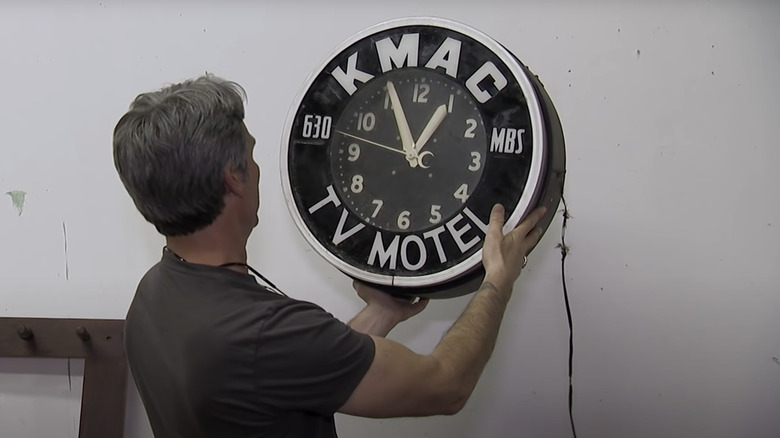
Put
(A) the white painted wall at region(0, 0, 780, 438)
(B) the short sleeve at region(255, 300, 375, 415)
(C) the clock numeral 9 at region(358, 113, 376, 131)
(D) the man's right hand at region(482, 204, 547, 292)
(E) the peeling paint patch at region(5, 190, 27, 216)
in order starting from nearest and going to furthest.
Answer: (B) the short sleeve at region(255, 300, 375, 415), (D) the man's right hand at region(482, 204, 547, 292), (C) the clock numeral 9 at region(358, 113, 376, 131), (A) the white painted wall at region(0, 0, 780, 438), (E) the peeling paint patch at region(5, 190, 27, 216)

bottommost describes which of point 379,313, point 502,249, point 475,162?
point 379,313

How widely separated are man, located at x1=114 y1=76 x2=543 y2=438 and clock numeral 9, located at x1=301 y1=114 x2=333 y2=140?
0.54 feet

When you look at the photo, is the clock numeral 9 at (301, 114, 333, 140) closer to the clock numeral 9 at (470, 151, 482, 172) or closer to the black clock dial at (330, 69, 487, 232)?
the black clock dial at (330, 69, 487, 232)

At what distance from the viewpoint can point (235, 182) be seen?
85 cm

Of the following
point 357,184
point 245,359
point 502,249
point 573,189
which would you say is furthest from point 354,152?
point 573,189

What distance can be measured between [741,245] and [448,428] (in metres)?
0.67

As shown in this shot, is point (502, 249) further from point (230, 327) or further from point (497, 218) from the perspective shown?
point (230, 327)

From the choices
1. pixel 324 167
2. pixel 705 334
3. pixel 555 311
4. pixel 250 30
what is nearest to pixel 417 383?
pixel 324 167

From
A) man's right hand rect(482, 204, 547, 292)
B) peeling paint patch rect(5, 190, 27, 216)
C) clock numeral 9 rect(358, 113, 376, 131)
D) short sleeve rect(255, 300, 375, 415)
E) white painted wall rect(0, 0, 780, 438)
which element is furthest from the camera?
peeling paint patch rect(5, 190, 27, 216)

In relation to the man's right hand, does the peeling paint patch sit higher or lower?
lower

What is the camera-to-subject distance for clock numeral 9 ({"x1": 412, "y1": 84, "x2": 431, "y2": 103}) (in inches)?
38.9

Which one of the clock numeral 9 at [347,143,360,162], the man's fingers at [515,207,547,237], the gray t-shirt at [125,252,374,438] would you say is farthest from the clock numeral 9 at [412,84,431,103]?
the gray t-shirt at [125,252,374,438]

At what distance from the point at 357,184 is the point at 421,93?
16 cm

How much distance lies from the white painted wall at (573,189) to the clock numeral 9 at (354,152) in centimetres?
49
